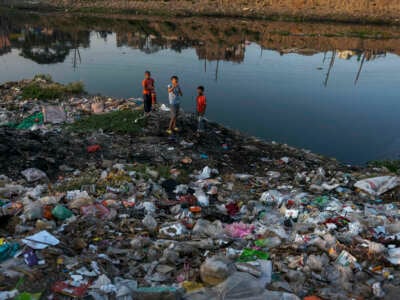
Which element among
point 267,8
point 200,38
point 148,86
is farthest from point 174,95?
point 267,8

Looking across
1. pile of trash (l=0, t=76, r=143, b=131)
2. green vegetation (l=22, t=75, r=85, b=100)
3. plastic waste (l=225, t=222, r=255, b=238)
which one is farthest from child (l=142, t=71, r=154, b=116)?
plastic waste (l=225, t=222, r=255, b=238)

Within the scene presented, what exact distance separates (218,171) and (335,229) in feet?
8.72

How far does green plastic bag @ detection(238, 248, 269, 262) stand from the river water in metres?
5.56

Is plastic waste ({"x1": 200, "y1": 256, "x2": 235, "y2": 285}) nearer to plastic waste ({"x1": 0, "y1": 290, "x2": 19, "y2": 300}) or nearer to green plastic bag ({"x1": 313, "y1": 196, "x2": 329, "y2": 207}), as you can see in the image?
plastic waste ({"x1": 0, "y1": 290, "x2": 19, "y2": 300})

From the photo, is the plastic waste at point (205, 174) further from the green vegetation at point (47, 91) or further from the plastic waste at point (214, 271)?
the green vegetation at point (47, 91)

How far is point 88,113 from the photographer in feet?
29.9

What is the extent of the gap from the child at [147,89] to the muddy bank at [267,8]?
87.2ft

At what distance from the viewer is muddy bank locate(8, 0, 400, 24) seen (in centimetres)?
3178

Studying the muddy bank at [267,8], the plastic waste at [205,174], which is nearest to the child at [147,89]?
the plastic waste at [205,174]

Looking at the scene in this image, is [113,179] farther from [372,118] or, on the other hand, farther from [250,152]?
[372,118]

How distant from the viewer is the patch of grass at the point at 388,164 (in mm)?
7388

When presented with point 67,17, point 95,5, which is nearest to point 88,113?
point 67,17

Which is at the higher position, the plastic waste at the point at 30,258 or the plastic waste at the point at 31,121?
the plastic waste at the point at 30,258

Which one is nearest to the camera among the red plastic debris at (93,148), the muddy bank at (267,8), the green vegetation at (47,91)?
the red plastic debris at (93,148)
